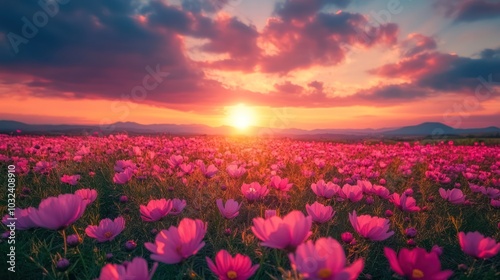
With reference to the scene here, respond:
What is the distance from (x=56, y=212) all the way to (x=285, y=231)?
109cm

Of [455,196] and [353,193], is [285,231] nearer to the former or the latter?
[353,193]

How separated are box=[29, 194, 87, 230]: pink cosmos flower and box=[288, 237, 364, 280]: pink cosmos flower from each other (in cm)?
113

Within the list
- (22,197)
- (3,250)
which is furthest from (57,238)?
(22,197)

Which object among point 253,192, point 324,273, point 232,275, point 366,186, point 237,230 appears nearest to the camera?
point 324,273

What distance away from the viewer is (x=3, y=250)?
1962mm

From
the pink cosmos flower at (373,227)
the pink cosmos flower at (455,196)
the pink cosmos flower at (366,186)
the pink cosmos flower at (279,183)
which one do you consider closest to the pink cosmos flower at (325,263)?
the pink cosmos flower at (373,227)

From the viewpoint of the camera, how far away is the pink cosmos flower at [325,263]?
0.85 m

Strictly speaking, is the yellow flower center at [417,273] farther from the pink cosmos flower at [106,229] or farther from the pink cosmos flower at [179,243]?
the pink cosmos flower at [106,229]

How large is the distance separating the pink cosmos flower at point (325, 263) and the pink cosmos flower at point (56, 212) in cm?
113

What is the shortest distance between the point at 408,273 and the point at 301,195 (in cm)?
209

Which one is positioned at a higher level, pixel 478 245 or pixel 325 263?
pixel 325 263

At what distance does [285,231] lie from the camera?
1096mm

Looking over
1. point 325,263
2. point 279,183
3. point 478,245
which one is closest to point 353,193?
point 279,183

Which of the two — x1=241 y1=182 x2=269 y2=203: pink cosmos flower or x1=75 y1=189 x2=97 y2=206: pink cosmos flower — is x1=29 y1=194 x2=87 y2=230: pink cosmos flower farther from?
x1=241 y1=182 x2=269 y2=203: pink cosmos flower
